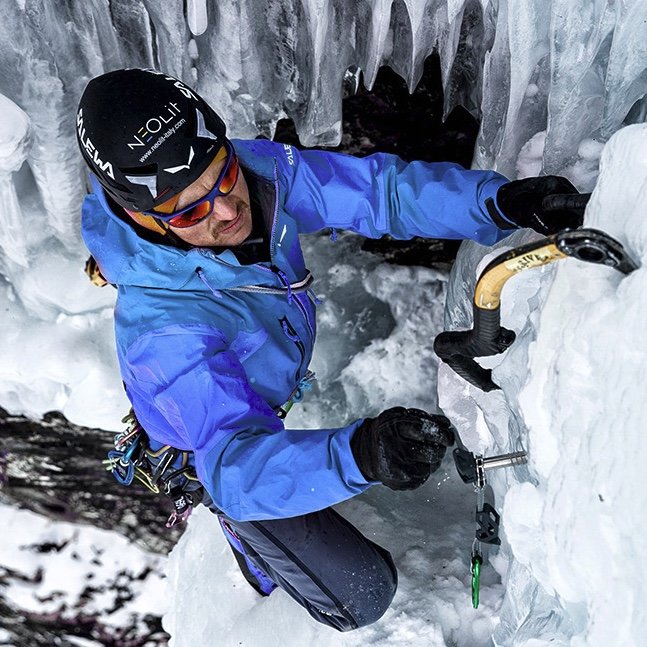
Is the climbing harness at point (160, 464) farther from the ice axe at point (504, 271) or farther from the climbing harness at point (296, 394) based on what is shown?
the ice axe at point (504, 271)

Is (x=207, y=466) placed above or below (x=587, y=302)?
below

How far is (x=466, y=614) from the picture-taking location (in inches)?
86.3

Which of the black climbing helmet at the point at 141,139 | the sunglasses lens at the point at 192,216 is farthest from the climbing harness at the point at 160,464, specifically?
the black climbing helmet at the point at 141,139

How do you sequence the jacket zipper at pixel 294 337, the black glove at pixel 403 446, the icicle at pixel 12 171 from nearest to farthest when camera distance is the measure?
1. the black glove at pixel 403 446
2. the jacket zipper at pixel 294 337
3. the icicle at pixel 12 171

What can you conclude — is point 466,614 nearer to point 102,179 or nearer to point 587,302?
point 587,302

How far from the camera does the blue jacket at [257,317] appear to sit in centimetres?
163

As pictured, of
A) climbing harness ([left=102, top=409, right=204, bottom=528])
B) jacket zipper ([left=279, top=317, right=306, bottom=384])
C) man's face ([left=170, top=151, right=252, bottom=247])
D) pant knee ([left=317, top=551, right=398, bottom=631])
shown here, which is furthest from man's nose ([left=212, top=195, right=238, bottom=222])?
pant knee ([left=317, top=551, right=398, bottom=631])

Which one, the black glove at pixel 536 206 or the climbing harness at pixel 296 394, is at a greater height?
the black glove at pixel 536 206

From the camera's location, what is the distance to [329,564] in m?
2.18

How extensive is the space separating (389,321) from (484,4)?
51.4 inches

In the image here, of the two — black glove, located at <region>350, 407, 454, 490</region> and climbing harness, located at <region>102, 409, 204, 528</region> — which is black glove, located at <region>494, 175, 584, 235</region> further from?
climbing harness, located at <region>102, 409, 204, 528</region>

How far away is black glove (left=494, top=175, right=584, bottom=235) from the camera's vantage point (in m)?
1.64

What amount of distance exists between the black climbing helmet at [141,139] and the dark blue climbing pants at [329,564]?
946 mm

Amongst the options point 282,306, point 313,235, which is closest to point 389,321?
point 313,235
